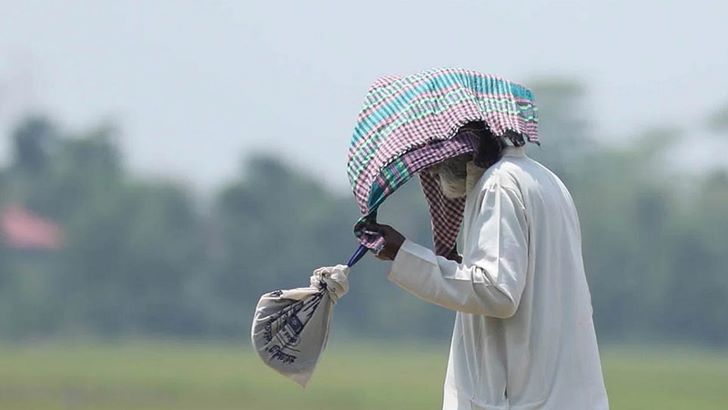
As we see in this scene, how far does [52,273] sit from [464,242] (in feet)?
173

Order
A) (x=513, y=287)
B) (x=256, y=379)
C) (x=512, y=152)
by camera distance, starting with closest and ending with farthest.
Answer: (x=513, y=287) < (x=512, y=152) < (x=256, y=379)

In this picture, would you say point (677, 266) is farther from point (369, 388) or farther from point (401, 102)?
point (401, 102)

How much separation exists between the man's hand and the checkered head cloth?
0.5 inches

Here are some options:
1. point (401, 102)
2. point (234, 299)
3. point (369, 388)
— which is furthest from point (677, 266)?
point (401, 102)

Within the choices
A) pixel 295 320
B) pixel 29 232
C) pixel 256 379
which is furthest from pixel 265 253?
pixel 295 320

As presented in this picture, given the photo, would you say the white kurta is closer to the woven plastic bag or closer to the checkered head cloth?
the checkered head cloth

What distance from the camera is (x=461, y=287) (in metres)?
3.46

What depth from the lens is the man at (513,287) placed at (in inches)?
136

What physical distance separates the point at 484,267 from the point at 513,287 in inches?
2.6

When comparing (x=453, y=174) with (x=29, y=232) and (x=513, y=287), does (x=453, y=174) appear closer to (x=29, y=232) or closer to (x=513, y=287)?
(x=513, y=287)

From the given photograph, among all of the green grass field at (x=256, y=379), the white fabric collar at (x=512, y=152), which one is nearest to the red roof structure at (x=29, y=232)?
the green grass field at (x=256, y=379)

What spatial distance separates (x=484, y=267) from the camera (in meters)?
3.46

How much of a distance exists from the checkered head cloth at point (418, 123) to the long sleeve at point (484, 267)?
95 millimetres

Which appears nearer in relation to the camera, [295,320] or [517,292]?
[517,292]
